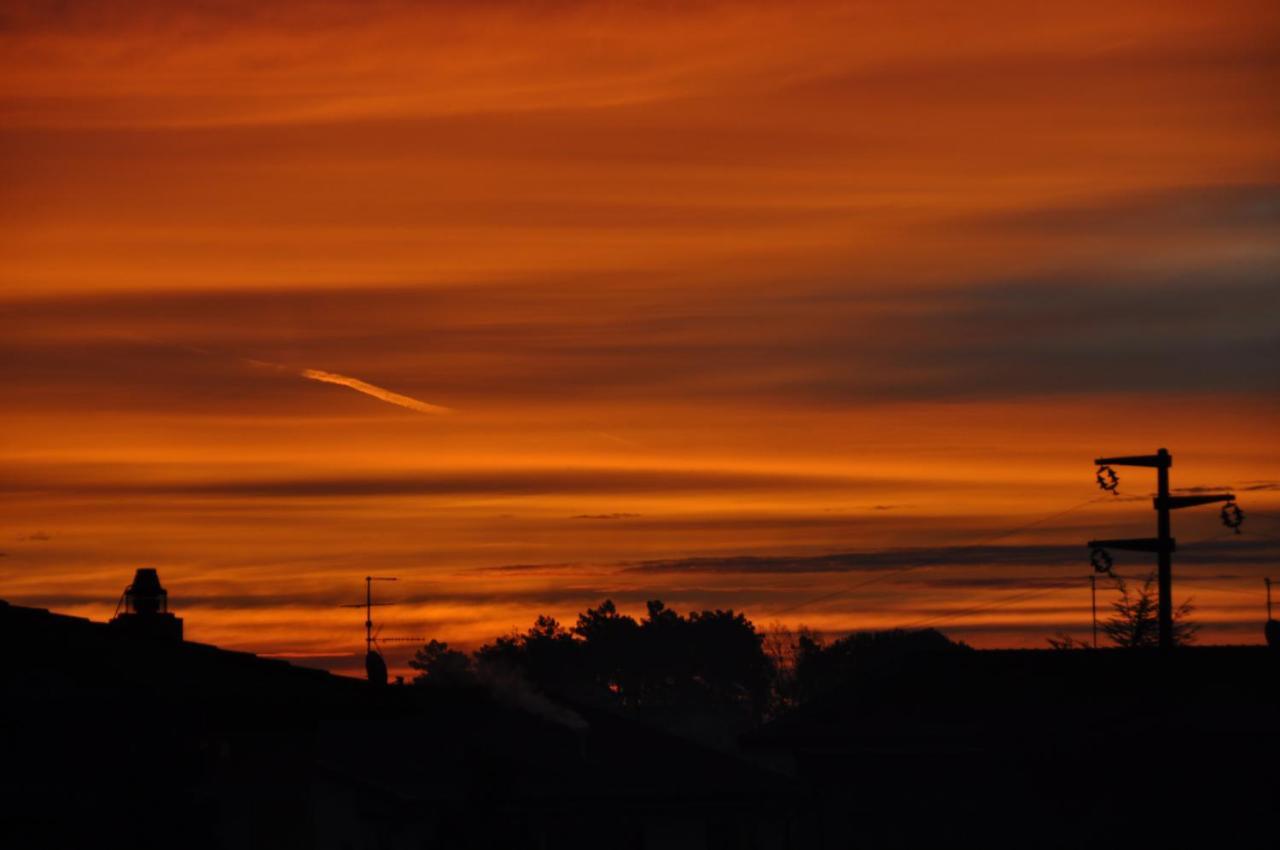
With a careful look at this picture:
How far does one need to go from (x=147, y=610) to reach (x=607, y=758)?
2790cm

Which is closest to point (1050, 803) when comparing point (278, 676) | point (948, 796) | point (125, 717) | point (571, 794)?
point (948, 796)

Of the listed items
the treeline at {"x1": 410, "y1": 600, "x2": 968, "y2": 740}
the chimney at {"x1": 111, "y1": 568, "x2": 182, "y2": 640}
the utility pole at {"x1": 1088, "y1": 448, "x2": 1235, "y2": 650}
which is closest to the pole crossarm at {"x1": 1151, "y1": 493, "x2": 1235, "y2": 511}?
the utility pole at {"x1": 1088, "y1": 448, "x2": 1235, "y2": 650}

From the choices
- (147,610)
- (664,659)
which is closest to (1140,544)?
(147,610)

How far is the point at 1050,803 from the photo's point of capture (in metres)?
43.2

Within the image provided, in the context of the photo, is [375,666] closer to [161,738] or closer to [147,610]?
[147,610]

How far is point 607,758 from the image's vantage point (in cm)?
6141

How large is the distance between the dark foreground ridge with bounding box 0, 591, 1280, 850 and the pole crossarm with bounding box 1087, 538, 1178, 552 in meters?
4.17

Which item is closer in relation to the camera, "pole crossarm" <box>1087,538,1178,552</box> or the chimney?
the chimney

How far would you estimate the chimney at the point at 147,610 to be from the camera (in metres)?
33.0

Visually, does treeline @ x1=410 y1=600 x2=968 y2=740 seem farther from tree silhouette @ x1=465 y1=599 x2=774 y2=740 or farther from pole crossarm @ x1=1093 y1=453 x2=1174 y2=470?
pole crossarm @ x1=1093 y1=453 x2=1174 y2=470

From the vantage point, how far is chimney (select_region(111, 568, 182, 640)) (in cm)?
3303

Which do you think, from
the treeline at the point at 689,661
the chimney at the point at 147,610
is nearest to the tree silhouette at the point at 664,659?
the treeline at the point at 689,661

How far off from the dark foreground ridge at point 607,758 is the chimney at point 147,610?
106 inches

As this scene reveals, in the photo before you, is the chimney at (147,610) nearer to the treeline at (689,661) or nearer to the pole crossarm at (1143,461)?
the pole crossarm at (1143,461)
